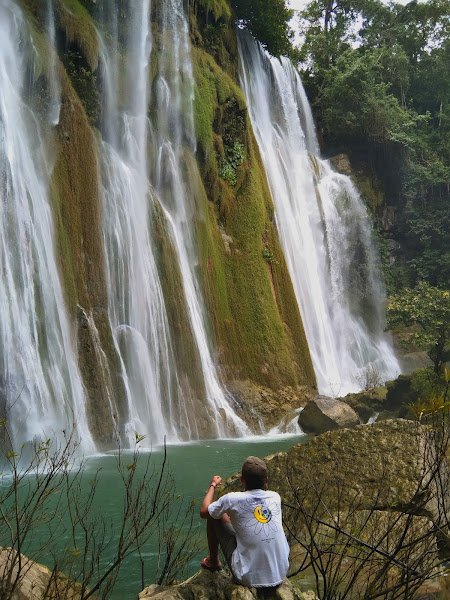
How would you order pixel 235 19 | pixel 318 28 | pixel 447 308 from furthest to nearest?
pixel 318 28, pixel 235 19, pixel 447 308

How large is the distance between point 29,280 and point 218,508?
9.59 meters

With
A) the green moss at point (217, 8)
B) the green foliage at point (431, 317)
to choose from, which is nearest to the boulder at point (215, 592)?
the green foliage at point (431, 317)

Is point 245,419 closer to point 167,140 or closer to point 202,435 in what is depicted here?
point 202,435

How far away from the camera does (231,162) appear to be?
20.0 metres

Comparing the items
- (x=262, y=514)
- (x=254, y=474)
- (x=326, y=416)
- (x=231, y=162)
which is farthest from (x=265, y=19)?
(x=262, y=514)

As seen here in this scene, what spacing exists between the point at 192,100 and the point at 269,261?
5.89 metres

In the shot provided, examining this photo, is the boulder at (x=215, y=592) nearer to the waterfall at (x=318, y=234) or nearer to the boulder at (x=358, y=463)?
the boulder at (x=358, y=463)

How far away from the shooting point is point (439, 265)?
2895 centimetres

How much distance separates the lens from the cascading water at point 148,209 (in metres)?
14.1

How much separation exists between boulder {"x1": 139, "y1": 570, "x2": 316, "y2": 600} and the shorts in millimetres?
157

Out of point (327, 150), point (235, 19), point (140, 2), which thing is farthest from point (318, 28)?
point (140, 2)

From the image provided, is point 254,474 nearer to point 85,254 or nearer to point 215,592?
point 215,592

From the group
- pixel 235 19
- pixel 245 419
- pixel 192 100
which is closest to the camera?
pixel 245 419

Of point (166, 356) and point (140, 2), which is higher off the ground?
point (140, 2)
